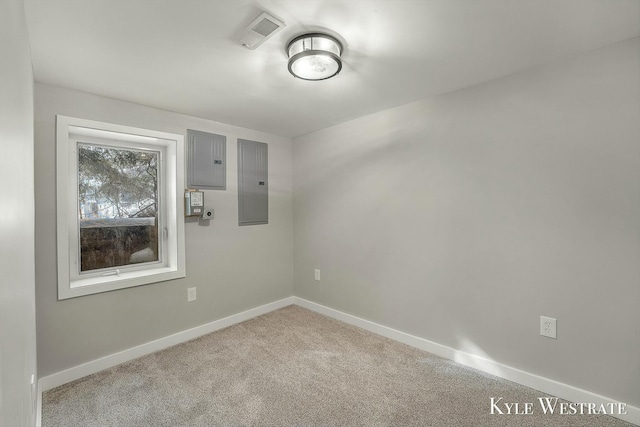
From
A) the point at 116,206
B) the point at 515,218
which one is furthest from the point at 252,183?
the point at 515,218

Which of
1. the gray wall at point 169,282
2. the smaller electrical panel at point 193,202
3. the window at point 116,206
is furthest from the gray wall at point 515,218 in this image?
the window at point 116,206

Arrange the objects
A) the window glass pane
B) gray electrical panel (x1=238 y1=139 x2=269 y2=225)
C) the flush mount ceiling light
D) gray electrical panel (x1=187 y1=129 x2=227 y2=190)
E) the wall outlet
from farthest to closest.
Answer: gray electrical panel (x1=238 y1=139 x2=269 y2=225) < gray electrical panel (x1=187 y1=129 x2=227 y2=190) < the window glass pane < the wall outlet < the flush mount ceiling light

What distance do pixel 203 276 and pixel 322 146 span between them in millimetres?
1898

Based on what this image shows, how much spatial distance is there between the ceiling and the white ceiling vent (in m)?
0.03

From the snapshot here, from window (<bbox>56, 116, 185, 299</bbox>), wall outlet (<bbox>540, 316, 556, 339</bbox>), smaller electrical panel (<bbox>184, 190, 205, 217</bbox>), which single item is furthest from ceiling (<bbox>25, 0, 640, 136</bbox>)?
wall outlet (<bbox>540, 316, 556, 339</bbox>)

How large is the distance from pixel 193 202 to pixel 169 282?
2.53 ft

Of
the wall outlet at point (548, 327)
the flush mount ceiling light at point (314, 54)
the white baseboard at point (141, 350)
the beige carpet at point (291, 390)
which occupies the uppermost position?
the flush mount ceiling light at point (314, 54)

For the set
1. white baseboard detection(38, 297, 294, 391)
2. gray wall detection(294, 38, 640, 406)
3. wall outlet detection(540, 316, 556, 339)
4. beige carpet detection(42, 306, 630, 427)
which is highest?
gray wall detection(294, 38, 640, 406)

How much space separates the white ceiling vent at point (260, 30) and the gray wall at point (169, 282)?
1.46 m

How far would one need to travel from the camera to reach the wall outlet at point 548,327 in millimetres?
1893

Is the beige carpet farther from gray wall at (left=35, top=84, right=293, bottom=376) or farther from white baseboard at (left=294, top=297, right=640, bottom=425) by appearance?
gray wall at (left=35, top=84, right=293, bottom=376)

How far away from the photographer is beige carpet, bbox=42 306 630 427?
1729 mm

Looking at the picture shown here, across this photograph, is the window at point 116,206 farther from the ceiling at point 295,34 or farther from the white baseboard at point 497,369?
the white baseboard at point 497,369

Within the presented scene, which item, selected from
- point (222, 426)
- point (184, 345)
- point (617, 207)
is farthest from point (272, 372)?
point (617, 207)
